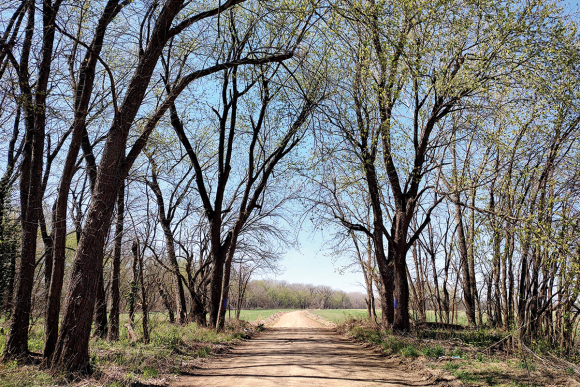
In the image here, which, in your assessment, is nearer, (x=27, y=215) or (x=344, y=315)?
(x=27, y=215)

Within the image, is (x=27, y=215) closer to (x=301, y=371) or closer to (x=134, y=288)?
(x=134, y=288)

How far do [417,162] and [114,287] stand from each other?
10212 millimetres

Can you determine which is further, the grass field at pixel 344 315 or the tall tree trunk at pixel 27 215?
the grass field at pixel 344 315

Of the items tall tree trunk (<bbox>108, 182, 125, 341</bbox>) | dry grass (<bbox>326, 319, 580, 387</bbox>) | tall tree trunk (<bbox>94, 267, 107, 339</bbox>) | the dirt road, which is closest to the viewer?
dry grass (<bbox>326, 319, 580, 387</bbox>)

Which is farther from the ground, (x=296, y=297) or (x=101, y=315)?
(x=101, y=315)

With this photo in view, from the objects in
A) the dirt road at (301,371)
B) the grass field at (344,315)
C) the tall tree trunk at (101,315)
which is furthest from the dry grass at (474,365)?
the grass field at (344,315)

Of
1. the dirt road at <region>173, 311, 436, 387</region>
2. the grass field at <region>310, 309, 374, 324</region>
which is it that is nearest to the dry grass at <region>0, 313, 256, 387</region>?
the dirt road at <region>173, 311, 436, 387</region>

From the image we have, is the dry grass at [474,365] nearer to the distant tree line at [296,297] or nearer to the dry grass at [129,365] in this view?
the dry grass at [129,365]

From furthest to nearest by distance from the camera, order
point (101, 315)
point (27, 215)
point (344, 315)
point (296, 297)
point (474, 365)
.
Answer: point (296, 297), point (344, 315), point (101, 315), point (27, 215), point (474, 365)

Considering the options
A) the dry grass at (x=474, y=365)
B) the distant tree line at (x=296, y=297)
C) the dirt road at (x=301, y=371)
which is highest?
the dry grass at (x=474, y=365)

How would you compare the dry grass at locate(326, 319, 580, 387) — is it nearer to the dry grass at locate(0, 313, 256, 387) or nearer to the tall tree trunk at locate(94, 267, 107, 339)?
the dry grass at locate(0, 313, 256, 387)

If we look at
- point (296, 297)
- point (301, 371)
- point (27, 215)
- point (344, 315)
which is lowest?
point (296, 297)

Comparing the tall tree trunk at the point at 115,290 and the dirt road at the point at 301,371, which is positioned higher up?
the tall tree trunk at the point at 115,290

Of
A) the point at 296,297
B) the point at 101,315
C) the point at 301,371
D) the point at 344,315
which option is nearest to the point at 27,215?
the point at 101,315
